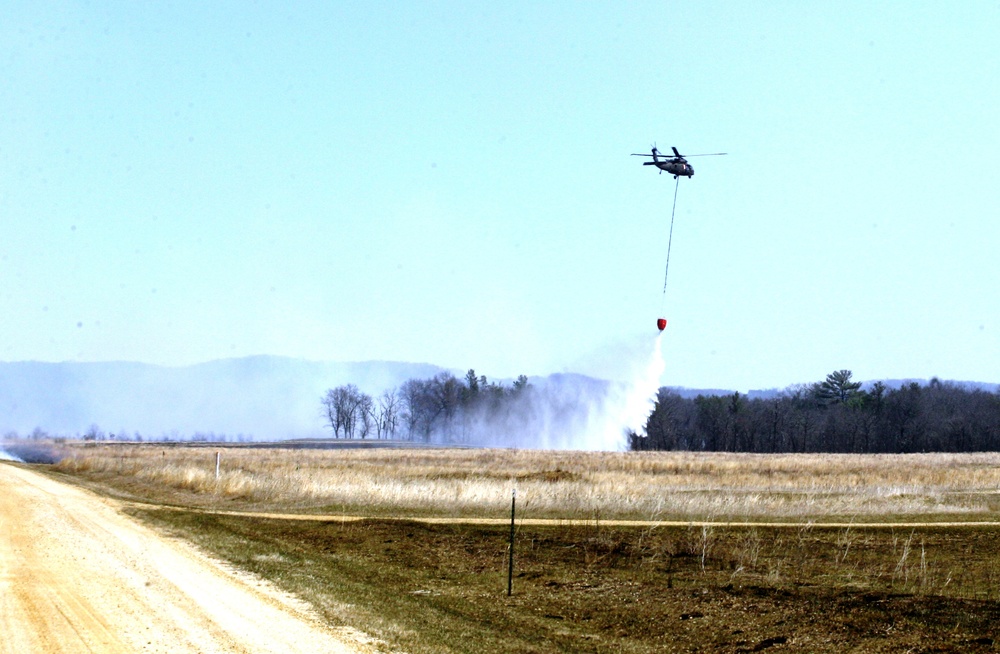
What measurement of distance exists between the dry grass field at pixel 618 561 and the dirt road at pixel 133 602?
97cm

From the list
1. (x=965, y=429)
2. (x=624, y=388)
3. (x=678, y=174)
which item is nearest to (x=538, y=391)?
(x=624, y=388)

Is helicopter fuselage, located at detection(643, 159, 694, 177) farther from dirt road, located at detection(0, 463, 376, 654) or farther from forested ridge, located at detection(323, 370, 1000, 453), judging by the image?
forested ridge, located at detection(323, 370, 1000, 453)

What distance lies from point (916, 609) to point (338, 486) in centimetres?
2538

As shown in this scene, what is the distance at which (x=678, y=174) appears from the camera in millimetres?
50938

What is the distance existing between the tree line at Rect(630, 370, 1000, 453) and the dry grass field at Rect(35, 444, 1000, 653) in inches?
3761

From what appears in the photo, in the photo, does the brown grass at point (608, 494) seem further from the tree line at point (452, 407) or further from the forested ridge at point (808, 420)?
the tree line at point (452, 407)

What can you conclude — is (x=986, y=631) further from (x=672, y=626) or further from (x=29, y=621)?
(x=29, y=621)

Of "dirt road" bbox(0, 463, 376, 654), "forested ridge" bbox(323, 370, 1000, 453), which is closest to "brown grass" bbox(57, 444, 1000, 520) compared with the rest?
"dirt road" bbox(0, 463, 376, 654)

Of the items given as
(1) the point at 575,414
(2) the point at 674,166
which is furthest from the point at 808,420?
(2) the point at 674,166

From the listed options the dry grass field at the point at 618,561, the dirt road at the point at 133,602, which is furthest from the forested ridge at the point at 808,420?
the dirt road at the point at 133,602

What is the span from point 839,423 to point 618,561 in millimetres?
128071

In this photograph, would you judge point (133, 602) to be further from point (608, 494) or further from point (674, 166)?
point (674, 166)

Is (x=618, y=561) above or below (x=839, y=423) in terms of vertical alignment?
below

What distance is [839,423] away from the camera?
142 meters
